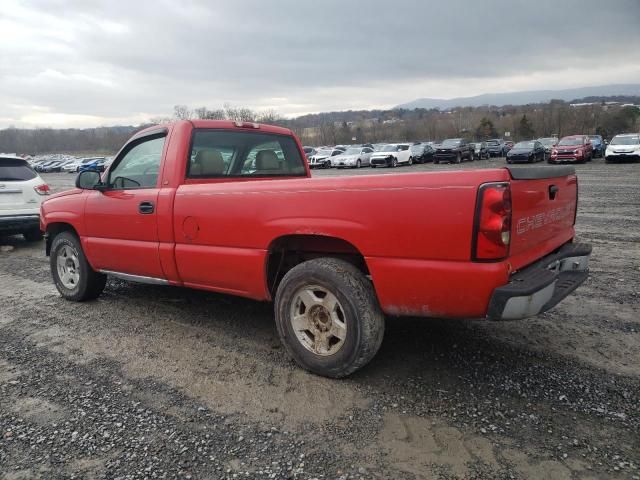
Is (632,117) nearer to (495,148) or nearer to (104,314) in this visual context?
(495,148)

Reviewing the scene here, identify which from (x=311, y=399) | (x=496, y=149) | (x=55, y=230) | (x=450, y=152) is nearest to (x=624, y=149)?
(x=450, y=152)

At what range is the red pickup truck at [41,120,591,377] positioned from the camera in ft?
8.95

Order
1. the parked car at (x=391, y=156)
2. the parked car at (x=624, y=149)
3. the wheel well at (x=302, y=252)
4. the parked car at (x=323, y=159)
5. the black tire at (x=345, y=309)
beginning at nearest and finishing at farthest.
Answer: the black tire at (x=345, y=309) < the wheel well at (x=302, y=252) < the parked car at (x=624, y=149) < the parked car at (x=391, y=156) < the parked car at (x=323, y=159)

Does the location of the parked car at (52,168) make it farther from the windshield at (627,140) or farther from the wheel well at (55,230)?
the wheel well at (55,230)

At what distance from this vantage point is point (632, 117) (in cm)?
5797

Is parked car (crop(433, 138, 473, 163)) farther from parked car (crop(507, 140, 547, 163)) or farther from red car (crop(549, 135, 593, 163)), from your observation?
red car (crop(549, 135, 593, 163))

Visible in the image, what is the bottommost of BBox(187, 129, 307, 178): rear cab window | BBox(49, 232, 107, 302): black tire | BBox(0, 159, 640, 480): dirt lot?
BBox(0, 159, 640, 480): dirt lot

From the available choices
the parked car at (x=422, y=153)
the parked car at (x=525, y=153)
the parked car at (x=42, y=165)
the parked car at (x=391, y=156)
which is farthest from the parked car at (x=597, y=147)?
the parked car at (x=42, y=165)

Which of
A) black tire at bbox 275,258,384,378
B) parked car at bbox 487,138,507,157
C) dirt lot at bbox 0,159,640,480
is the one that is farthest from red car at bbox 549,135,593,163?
black tire at bbox 275,258,384,378

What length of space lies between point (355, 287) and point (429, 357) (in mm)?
1022

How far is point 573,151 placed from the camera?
28859 mm

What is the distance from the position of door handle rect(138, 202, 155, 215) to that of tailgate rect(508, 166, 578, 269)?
298cm

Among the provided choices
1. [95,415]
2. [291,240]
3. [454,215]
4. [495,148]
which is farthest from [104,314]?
[495,148]

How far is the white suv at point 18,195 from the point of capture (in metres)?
8.78
